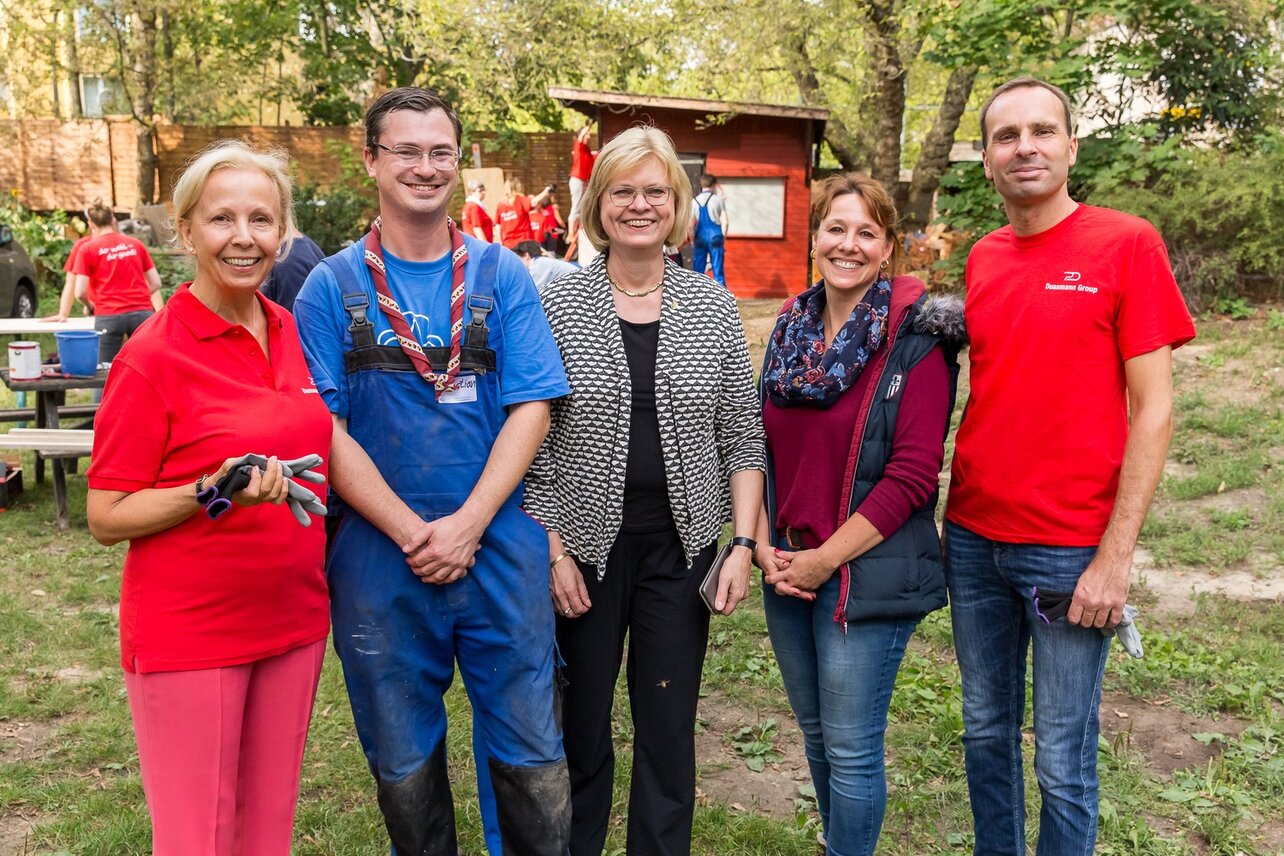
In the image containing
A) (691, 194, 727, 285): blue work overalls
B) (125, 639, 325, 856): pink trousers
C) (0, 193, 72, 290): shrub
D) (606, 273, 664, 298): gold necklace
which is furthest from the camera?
(0, 193, 72, 290): shrub

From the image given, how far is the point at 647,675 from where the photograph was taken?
2984mm

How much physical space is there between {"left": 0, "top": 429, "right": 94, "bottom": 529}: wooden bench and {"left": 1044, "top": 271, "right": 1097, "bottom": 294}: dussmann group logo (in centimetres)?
612

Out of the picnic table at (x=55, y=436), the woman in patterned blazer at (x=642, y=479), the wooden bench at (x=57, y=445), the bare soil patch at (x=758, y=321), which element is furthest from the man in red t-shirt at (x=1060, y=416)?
the bare soil patch at (x=758, y=321)

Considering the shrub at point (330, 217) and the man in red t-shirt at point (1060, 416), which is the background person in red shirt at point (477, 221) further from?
the man in red t-shirt at point (1060, 416)

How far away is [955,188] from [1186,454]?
5487 mm

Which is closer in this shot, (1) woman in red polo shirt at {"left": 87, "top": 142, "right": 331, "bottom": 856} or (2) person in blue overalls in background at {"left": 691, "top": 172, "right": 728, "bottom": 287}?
(1) woman in red polo shirt at {"left": 87, "top": 142, "right": 331, "bottom": 856}

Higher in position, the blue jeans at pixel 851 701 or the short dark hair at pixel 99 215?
the short dark hair at pixel 99 215

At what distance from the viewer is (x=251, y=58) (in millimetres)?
27188

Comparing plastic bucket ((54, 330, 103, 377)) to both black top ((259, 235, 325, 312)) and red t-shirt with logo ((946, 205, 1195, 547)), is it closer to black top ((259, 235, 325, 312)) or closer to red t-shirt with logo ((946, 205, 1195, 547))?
black top ((259, 235, 325, 312))

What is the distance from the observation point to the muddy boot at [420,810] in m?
2.73

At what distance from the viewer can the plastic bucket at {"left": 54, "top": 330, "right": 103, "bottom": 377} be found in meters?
7.52

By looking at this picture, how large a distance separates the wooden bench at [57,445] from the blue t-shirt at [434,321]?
5.04 metres

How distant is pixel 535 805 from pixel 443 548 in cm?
74

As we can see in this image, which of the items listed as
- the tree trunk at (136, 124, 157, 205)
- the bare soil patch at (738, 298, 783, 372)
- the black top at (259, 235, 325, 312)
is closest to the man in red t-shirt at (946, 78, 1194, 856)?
the black top at (259, 235, 325, 312)
